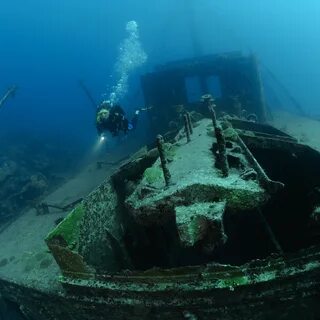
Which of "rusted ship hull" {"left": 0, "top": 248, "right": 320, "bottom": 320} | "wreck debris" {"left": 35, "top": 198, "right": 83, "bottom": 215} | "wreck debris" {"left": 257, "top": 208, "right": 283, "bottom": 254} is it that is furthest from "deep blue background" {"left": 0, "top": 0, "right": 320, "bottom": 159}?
"rusted ship hull" {"left": 0, "top": 248, "right": 320, "bottom": 320}

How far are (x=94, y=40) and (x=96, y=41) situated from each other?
128cm

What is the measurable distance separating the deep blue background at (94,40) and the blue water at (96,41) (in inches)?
11.0

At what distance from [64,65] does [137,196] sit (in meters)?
160

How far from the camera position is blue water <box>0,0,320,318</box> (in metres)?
89.8

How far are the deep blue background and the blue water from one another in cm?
28

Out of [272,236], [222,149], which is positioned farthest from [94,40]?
[222,149]

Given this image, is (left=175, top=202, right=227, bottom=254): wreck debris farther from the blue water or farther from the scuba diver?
the blue water

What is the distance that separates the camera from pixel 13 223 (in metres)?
8.40

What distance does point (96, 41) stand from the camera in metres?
156

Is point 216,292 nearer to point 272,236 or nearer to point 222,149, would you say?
point 222,149

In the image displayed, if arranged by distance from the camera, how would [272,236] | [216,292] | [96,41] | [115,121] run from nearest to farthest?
1. [216,292]
2. [272,236]
3. [115,121]
4. [96,41]

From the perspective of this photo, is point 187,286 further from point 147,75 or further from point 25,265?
point 147,75

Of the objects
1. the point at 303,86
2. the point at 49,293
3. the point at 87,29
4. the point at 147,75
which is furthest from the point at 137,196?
the point at 87,29

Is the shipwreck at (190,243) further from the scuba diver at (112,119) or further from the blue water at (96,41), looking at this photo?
the blue water at (96,41)
